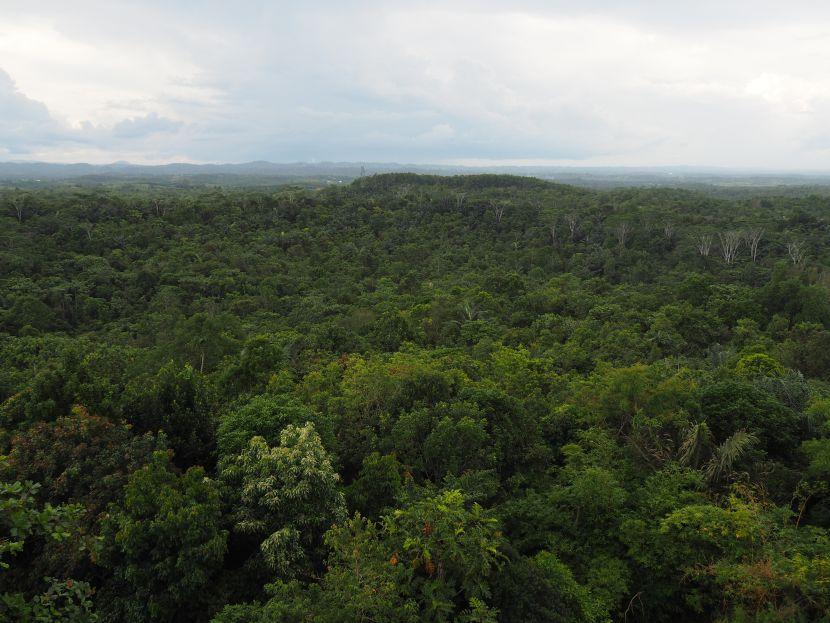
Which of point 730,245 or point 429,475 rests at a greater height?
point 730,245

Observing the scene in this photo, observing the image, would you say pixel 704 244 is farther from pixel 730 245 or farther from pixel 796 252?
pixel 796 252

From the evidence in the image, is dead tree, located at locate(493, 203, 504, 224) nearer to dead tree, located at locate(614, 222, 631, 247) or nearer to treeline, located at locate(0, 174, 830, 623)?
dead tree, located at locate(614, 222, 631, 247)

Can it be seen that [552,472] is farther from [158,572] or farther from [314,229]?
[314,229]

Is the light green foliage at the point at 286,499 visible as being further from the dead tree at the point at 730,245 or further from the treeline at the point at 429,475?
the dead tree at the point at 730,245

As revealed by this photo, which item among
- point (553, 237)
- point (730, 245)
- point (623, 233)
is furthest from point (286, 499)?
point (553, 237)

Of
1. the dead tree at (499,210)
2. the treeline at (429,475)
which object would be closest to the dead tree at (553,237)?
the dead tree at (499,210)
